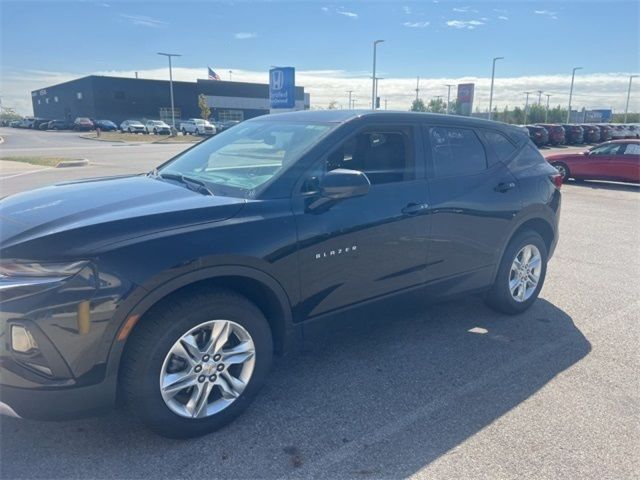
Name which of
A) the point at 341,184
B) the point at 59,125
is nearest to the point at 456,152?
the point at 341,184

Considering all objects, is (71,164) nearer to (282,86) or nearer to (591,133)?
(282,86)

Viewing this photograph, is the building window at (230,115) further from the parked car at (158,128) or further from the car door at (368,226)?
the car door at (368,226)

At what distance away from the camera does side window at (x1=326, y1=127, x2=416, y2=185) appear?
3.54 metres

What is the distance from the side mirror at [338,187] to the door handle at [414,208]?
0.60 m

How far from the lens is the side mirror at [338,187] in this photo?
3021 millimetres

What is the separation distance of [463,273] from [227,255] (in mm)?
2238

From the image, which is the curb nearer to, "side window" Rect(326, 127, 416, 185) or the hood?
the hood

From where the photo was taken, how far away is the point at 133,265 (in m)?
2.45

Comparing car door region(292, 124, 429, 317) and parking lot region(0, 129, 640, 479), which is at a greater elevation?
car door region(292, 124, 429, 317)

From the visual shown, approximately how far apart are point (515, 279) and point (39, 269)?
3906 millimetres

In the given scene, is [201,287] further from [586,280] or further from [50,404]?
[586,280]

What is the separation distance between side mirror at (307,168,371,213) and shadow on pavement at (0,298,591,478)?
91 centimetres

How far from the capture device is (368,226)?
11.1 ft

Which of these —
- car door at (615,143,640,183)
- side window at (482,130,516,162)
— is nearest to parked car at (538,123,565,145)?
car door at (615,143,640,183)
